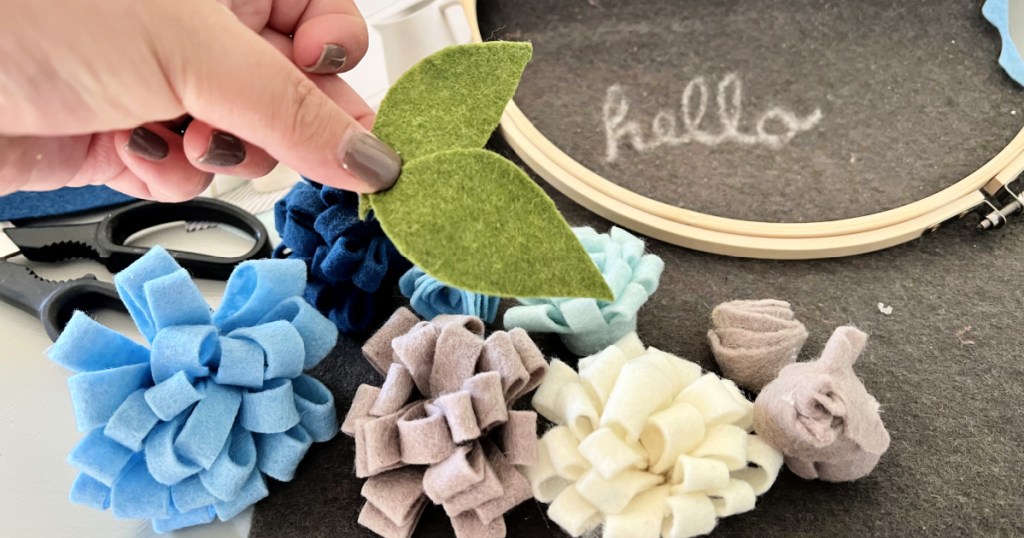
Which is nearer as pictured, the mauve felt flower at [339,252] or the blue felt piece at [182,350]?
the blue felt piece at [182,350]

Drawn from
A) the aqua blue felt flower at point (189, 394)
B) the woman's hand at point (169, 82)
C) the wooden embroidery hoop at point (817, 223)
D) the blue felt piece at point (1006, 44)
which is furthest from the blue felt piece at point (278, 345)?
the blue felt piece at point (1006, 44)

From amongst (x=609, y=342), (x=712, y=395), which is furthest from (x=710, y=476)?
(x=609, y=342)

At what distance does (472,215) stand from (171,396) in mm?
363

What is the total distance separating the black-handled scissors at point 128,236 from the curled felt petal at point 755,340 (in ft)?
1.91

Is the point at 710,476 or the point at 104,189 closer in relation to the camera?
the point at 710,476

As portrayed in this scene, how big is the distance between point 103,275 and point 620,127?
30.1 inches

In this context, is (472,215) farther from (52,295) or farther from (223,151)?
(52,295)

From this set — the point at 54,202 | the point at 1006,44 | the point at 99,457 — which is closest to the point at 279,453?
the point at 99,457

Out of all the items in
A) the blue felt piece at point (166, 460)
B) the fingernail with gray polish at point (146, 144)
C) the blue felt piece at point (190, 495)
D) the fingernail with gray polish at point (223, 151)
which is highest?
the fingernail with gray polish at point (223, 151)

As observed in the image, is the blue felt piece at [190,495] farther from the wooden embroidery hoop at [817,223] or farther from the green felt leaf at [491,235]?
the wooden embroidery hoop at [817,223]

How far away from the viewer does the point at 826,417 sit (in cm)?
62

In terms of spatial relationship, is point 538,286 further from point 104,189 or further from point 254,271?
point 104,189

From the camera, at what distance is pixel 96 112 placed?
1.60ft

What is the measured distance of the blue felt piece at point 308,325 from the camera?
71 centimetres
